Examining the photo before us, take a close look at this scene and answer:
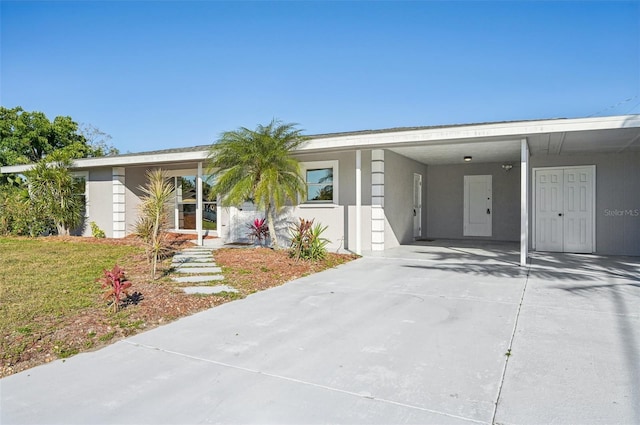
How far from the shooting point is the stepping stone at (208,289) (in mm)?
5559

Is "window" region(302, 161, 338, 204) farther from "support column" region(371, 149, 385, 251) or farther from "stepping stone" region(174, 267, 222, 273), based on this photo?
"stepping stone" region(174, 267, 222, 273)

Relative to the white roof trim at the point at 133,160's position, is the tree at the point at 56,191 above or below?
below

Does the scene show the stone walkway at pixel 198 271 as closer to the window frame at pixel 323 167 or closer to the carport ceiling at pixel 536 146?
the window frame at pixel 323 167

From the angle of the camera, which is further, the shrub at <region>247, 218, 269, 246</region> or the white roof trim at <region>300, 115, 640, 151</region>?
the shrub at <region>247, 218, 269, 246</region>

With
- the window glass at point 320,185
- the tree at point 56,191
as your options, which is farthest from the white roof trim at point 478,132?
the tree at point 56,191

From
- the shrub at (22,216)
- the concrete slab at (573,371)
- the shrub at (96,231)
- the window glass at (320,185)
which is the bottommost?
the concrete slab at (573,371)

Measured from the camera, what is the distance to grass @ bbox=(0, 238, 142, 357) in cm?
414

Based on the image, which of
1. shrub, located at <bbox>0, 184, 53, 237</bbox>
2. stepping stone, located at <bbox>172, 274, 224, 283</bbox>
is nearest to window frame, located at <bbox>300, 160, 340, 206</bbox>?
stepping stone, located at <bbox>172, 274, 224, 283</bbox>

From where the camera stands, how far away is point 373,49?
14180mm

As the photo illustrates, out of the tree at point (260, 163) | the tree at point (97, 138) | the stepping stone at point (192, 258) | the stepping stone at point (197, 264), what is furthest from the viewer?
the tree at point (97, 138)

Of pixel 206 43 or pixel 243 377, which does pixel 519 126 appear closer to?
pixel 243 377

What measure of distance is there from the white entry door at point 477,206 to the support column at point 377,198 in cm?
469

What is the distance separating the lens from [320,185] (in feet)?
35.4

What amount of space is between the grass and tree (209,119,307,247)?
2.93 meters
